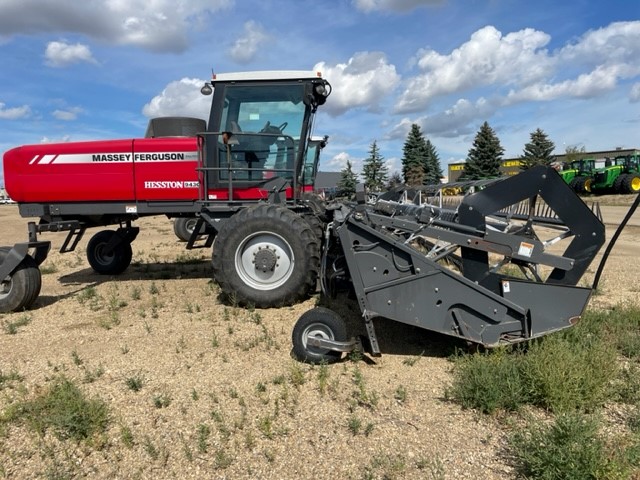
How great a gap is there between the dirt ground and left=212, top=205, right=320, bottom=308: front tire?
252mm

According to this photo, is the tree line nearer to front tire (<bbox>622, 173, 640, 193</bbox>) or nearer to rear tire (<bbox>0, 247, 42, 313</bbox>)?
front tire (<bbox>622, 173, 640, 193</bbox>)

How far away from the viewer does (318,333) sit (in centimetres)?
404

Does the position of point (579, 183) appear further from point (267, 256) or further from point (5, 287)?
point (5, 287)

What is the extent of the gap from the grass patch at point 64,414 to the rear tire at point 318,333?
1.52 meters

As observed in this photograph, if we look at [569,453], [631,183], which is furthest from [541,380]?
[631,183]

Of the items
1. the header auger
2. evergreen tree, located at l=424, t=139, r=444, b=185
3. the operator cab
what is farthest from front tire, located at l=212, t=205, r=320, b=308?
evergreen tree, located at l=424, t=139, r=444, b=185

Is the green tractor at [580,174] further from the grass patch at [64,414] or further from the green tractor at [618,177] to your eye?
the grass patch at [64,414]

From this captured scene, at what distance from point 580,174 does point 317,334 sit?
109 ft

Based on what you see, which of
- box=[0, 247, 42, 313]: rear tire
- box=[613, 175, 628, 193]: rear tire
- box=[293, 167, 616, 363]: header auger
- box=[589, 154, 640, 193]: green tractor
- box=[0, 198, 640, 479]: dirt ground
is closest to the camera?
box=[0, 198, 640, 479]: dirt ground

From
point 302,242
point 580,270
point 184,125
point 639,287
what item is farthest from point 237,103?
point 639,287

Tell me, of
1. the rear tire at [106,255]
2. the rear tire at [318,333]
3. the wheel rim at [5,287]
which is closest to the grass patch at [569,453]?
the rear tire at [318,333]

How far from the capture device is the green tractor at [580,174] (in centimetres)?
3062

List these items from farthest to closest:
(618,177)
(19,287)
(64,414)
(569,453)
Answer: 1. (618,177)
2. (19,287)
3. (64,414)
4. (569,453)

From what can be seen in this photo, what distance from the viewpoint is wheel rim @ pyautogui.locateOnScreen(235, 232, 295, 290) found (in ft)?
18.3
